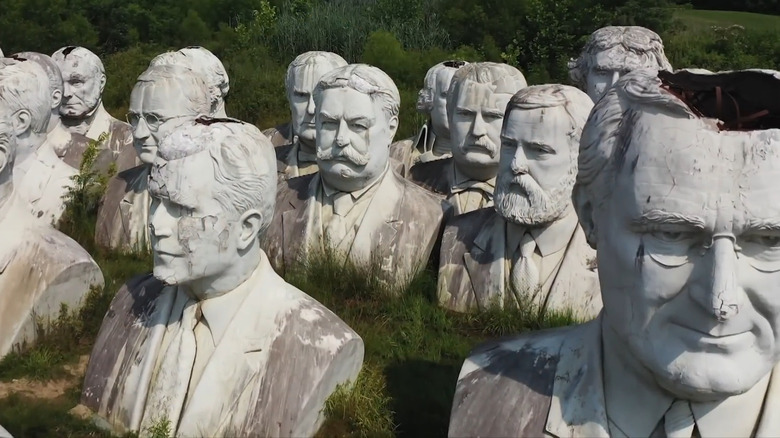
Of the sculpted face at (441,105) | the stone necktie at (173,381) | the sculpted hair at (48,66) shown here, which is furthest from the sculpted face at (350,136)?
the sculpted face at (441,105)

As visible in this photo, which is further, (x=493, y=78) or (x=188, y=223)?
(x=493, y=78)

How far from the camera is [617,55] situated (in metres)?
8.63

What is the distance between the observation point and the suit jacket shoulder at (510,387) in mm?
3852

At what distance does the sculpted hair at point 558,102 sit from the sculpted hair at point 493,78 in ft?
4.32

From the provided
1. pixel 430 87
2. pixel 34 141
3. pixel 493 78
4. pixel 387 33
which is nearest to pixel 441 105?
pixel 430 87

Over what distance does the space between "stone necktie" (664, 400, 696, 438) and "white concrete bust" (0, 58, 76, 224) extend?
4716mm

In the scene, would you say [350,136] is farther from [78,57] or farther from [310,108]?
[78,57]

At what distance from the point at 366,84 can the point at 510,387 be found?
3.63m

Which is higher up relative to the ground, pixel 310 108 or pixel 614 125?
pixel 614 125

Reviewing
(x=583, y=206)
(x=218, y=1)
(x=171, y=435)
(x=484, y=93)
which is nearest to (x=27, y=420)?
(x=171, y=435)

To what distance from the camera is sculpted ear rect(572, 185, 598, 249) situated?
3.59 meters

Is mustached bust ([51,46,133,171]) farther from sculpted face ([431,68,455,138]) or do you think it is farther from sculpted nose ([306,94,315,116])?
sculpted face ([431,68,455,138])

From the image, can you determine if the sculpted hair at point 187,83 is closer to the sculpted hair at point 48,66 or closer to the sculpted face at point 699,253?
the sculpted hair at point 48,66

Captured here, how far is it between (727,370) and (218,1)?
21.6 m
